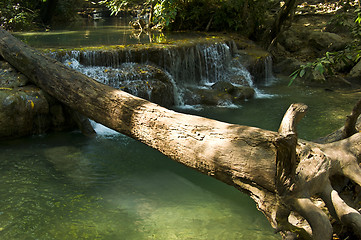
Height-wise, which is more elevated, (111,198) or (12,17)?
(12,17)

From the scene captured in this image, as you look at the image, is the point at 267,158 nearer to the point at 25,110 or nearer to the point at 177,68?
the point at 25,110

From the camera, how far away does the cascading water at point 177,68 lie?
7492mm

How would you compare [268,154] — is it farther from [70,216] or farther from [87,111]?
[87,111]

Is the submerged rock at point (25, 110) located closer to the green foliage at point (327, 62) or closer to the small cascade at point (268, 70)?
the green foliage at point (327, 62)

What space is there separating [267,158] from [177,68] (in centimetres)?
669

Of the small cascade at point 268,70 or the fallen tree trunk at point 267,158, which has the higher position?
the fallen tree trunk at point 267,158

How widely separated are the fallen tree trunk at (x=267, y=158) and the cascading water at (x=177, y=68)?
3.38 m

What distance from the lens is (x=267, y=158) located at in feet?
8.93

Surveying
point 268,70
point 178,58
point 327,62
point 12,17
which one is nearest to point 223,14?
point 268,70

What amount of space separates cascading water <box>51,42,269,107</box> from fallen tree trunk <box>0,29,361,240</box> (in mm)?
3385

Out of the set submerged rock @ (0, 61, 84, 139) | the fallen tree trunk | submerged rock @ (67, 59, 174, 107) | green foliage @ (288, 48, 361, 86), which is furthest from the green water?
green foliage @ (288, 48, 361, 86)

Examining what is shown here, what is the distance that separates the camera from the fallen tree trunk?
2512 mm

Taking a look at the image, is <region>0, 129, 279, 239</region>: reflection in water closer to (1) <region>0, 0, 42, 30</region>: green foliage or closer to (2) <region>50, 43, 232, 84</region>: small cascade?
(2) <region>50, 43, 232, 84</region>: small cascade

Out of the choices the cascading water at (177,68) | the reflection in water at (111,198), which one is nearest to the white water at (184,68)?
the cascading water at (177,68)
